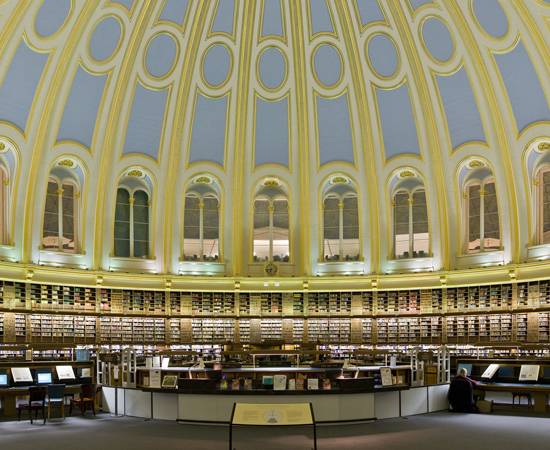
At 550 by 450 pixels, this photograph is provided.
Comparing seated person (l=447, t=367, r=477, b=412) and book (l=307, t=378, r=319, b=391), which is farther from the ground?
book (l=307, t=378, r=319, b=391)

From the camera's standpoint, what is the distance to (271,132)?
31703 mm

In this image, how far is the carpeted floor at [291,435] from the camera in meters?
13.3

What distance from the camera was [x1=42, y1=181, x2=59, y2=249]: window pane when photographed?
95.4 feet

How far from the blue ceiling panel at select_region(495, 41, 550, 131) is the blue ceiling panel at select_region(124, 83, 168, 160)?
13.2 m

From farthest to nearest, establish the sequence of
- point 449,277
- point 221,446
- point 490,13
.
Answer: point 449,277, point 490,13, point 221,446

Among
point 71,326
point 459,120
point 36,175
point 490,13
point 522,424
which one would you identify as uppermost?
point 490,13

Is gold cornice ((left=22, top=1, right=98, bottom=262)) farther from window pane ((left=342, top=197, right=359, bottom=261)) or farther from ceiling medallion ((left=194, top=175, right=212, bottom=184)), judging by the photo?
window pane ((left=342, top=197, right=359, bottom=261))

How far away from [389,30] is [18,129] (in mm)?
14296

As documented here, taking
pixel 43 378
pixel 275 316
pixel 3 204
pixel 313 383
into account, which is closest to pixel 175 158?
pixel 3 204

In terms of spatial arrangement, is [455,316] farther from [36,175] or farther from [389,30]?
[36,175]

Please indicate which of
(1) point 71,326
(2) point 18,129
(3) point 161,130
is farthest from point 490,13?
(1) point 71,326

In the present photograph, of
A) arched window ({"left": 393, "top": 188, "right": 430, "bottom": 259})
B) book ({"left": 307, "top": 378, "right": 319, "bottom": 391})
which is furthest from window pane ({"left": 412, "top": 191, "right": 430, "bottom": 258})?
book ({"left": 307, "top": 378, "right": 319, "bottom": 391})

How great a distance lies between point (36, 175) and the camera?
28.1 metres

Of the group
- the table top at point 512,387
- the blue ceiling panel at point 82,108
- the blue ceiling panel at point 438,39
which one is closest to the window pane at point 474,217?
the blue ceiling panel at point 438,39
